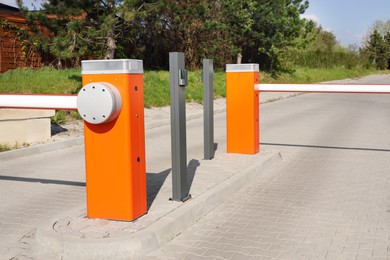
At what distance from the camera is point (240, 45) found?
2919 centimetres

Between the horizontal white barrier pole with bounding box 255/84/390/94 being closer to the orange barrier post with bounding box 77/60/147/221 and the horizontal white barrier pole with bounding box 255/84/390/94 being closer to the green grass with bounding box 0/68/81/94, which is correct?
the orange barrier post with bounding box 77/60/147/221

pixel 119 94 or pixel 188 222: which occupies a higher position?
pixel 119 94

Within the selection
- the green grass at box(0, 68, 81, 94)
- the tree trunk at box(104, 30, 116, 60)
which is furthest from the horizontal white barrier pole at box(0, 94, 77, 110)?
the tree trunk at box(104, 30, 116, 60)

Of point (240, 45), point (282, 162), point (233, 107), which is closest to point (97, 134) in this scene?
point (233, 107)

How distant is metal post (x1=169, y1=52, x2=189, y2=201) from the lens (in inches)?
190

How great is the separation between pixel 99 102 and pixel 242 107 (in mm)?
3665

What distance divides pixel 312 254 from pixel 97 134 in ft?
6.55

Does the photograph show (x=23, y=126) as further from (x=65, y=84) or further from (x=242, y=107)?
(x=65, y=84)

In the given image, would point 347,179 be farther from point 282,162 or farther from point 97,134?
point 97,134

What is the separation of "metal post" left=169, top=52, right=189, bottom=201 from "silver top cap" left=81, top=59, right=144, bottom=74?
635 mm

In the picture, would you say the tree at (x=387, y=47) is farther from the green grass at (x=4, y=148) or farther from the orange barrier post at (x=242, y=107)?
the green grass at (x=4, y=148)

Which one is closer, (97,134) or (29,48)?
(97,134)

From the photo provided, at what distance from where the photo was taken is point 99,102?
4.02 metres

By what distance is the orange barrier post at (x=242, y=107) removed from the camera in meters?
7.30
